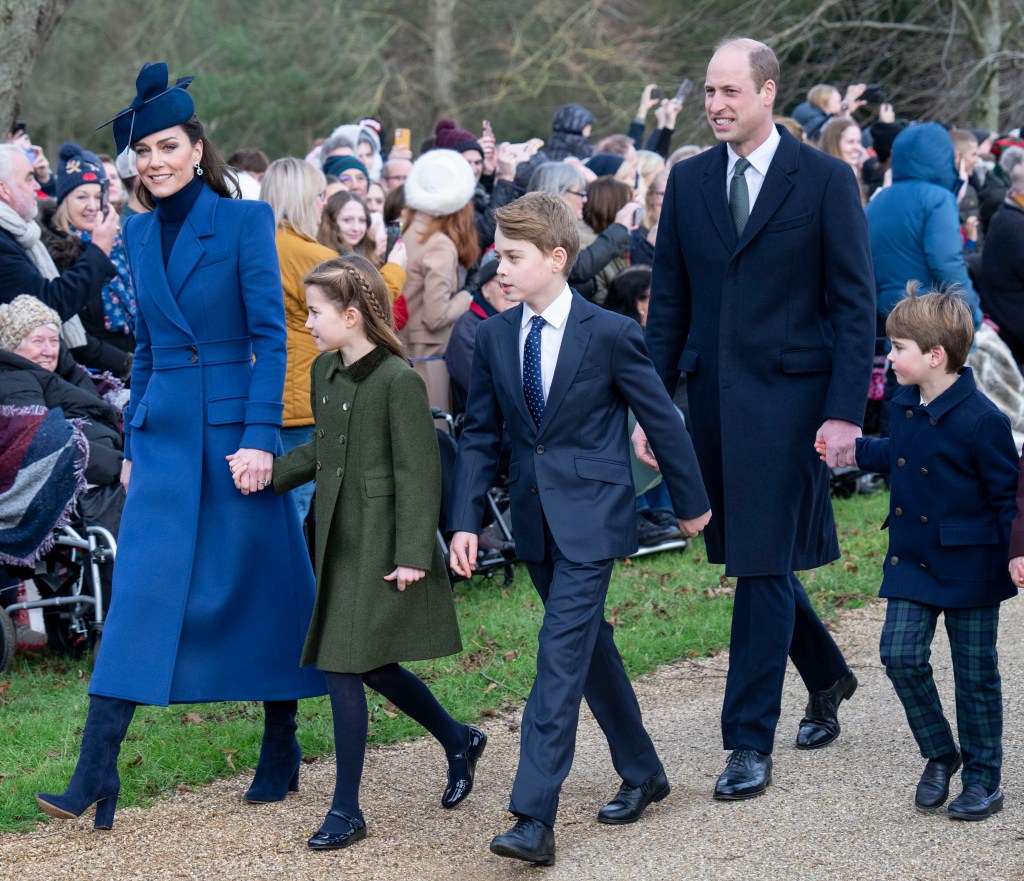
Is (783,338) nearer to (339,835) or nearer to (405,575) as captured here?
(405,575)

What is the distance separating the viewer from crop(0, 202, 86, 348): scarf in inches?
275

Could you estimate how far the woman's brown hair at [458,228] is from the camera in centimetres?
810

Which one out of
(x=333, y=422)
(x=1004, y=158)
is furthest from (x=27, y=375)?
(x=1004, y=158)

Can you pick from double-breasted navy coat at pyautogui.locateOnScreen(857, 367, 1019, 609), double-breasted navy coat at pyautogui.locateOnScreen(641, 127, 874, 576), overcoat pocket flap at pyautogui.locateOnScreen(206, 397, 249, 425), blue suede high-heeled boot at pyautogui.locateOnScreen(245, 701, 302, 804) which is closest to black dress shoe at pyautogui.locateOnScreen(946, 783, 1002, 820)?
double-breasted navy coat at pyautogui.locateOnScreen(857, 367, 1019, 609)

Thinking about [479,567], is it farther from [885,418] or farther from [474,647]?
[885,418]

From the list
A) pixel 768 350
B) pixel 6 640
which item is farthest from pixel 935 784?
pixel 6 640

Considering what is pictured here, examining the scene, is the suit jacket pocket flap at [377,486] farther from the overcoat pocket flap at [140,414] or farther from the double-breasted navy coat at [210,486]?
the overcoat pocket flap at [140,414]

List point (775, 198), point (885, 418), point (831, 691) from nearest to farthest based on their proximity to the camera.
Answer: point (775, 198) → point (831, 691) → point (885, 418)

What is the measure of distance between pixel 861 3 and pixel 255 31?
962 cm

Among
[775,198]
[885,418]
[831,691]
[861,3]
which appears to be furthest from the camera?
[861,3]

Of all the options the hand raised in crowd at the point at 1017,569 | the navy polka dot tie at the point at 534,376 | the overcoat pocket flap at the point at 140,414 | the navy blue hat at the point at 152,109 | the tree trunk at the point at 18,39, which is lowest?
the hand raised in crowd at the point at 1017,569

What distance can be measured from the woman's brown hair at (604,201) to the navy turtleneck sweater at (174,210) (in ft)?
13.9

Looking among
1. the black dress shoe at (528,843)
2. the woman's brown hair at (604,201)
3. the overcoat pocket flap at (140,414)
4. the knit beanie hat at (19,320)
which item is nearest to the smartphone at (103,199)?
the knit beanie hat at (19,320)

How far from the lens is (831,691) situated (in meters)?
4.89
